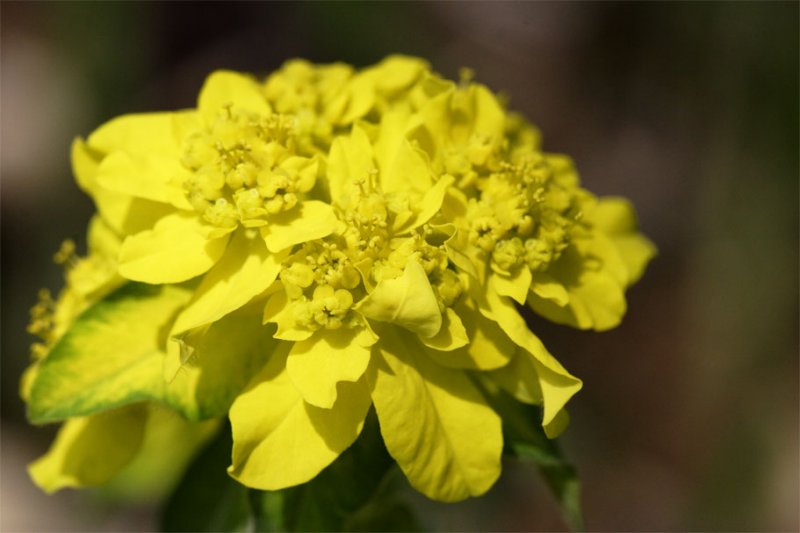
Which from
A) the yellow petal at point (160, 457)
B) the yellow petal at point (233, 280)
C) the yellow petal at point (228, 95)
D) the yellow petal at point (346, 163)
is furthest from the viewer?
the yellow petal at point (160, 457)

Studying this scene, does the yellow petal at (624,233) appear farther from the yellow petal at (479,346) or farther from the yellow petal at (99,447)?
the yellow petal at (99,447)

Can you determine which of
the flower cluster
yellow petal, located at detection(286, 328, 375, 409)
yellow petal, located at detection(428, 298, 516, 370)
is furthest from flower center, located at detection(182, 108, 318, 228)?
yellow petal, located at detection(428, 298, 516, 370)

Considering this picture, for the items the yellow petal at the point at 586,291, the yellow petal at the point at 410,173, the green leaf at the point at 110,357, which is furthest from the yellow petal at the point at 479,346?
the green leaf at the point at 110,357

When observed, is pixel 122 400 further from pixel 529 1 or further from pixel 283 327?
pixel 529 1

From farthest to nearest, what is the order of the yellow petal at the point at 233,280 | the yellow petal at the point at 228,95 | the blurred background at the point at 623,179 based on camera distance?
the blurred background at the point at 623,179, the yellow petal at the point at 228,95, the yellow petal at the point at 233,280

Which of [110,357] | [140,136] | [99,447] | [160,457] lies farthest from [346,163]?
[160,457]

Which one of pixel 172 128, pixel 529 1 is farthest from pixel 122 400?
pixel 529 1

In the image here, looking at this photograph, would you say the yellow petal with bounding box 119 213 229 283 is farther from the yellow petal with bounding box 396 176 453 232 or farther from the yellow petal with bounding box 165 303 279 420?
the yellow petal with bounding box 396 176 453 232

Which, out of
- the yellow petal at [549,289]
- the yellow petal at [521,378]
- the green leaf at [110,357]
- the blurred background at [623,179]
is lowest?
the blurred background at [623,179]
